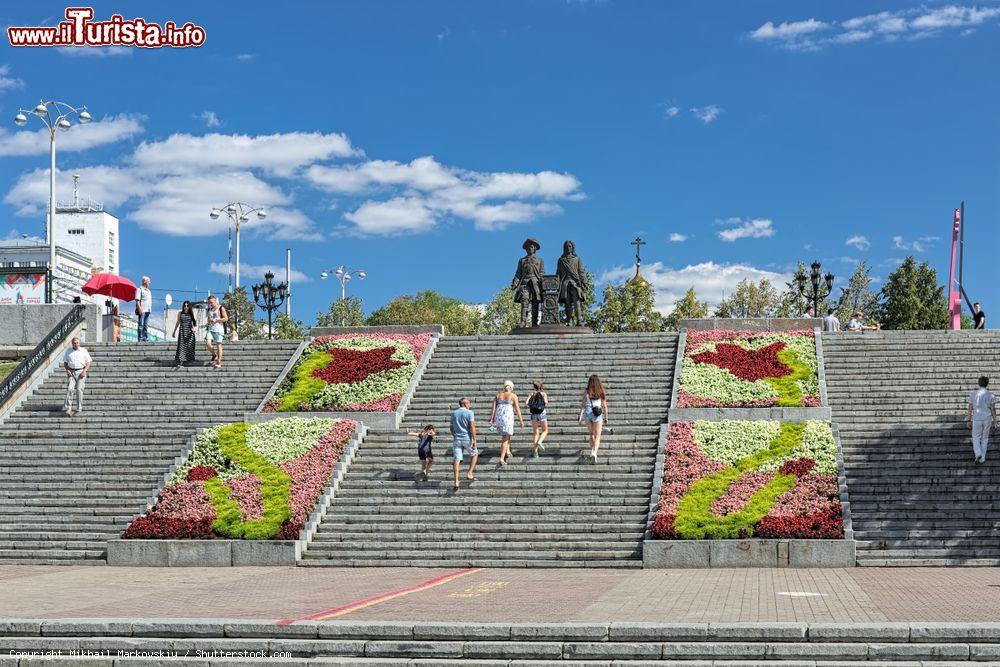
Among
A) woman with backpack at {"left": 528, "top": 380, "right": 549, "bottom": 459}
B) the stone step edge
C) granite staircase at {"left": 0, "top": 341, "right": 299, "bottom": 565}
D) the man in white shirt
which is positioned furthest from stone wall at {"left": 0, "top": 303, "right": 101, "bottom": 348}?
the stone step edge

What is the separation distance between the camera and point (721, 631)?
37.7ft

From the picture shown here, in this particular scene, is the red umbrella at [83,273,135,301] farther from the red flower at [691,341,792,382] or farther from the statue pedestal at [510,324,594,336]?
the red flower at [691,341,792,382]

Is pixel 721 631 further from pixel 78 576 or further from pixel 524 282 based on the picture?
pixel 524 282

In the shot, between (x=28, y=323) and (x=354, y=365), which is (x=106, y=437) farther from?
(x=28, y=323)

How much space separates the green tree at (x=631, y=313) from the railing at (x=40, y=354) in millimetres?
37943

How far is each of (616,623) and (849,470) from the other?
11375 millimetres

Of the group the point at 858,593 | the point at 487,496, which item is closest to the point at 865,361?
the point at 487,496

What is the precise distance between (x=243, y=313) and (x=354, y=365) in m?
41.2

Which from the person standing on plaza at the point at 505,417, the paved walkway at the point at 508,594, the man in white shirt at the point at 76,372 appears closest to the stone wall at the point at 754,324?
the person standing on plaza at the point at 505,417

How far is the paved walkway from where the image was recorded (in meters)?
13.1

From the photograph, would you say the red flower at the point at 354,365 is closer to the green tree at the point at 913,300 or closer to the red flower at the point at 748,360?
the red flower at the point at 748,360

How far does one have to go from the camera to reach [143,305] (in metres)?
36.8

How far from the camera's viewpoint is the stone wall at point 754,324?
30.9 metres

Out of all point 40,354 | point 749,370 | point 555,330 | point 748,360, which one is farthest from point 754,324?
point 40,354
